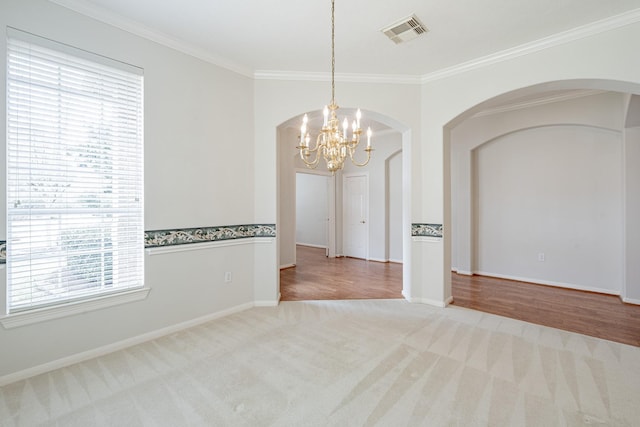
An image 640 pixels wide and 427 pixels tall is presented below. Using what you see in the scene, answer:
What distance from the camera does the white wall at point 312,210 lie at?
857cm

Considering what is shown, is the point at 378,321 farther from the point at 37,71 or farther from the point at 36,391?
the point at 37,71

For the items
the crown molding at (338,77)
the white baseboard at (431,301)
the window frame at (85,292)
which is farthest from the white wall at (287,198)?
the window frame at (85,292)

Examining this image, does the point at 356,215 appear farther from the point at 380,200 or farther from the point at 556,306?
the point at 556,306

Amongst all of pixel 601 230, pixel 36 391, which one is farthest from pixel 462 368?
pixel 601 230

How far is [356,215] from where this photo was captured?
7.20 m

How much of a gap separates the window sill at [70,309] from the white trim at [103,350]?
34cm

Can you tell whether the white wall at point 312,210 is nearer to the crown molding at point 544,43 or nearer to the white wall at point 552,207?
the white wall at point 552,207

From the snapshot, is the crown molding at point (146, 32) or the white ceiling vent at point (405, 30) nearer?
the crown molding at point (146, 32)

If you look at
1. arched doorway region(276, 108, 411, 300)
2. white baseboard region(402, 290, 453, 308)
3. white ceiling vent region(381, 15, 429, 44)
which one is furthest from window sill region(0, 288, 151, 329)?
arched doorway region(276, 108, 411, 300)

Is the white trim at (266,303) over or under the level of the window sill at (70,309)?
under

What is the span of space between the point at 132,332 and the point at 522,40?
4675mm

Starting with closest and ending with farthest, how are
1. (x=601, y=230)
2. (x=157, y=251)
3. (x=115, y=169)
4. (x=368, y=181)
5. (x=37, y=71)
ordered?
(x=37, y=71) → (x=115, y=169) → (x=157, y=251) → (x=601, y=230) → (x=368, y=181)

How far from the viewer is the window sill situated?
209 cm

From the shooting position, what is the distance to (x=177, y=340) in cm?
271
